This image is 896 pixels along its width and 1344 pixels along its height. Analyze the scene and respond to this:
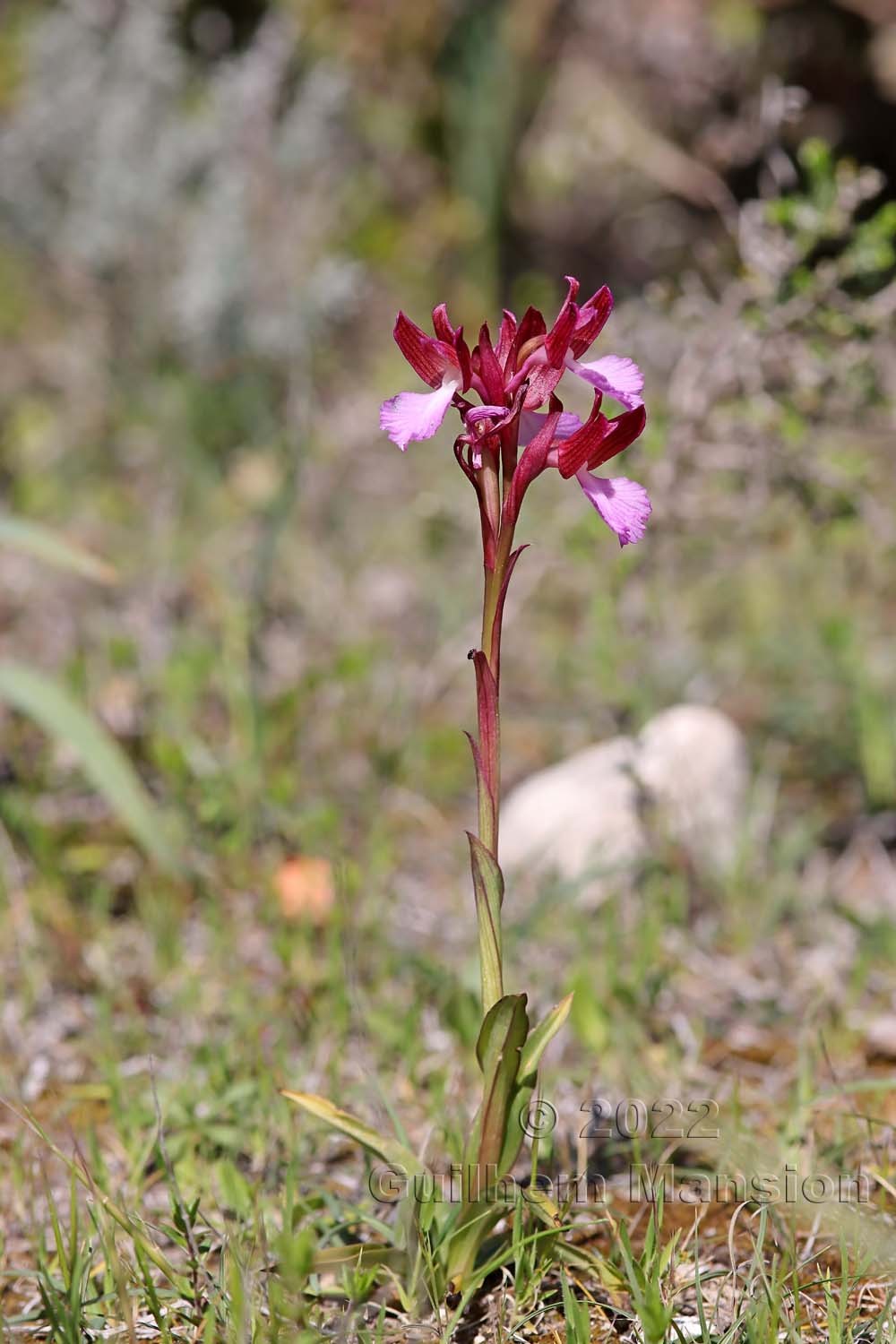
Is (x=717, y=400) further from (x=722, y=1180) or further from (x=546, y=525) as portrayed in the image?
(x=722, y=1180)

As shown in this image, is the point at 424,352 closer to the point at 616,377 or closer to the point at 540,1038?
the point at 616,377

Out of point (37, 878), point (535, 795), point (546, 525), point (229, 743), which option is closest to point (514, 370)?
point (535, 795)

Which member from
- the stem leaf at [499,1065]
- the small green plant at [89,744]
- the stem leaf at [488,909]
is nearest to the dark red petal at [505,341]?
the stem leaf at [488,909]

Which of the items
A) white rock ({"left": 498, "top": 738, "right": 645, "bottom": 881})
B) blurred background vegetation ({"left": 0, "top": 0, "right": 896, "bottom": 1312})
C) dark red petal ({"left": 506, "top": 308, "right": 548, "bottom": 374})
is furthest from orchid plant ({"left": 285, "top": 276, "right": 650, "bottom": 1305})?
white rock ({"left": 498, "top": 738, "right": 645, "bottom": 881})

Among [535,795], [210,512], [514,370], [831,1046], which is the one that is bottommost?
[831,1046]

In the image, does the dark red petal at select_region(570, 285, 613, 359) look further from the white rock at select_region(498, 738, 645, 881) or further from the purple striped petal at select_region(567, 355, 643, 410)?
the white rock at select_region(498, 738, 645, 881)

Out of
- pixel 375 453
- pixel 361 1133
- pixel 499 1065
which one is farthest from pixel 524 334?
pixel 375 453
